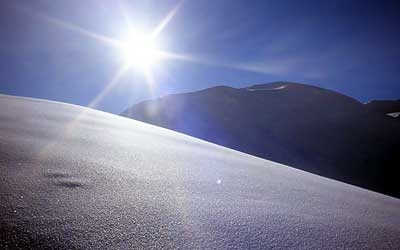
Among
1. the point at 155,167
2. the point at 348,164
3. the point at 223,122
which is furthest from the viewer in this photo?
the point at 223,122

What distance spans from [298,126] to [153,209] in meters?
28.1

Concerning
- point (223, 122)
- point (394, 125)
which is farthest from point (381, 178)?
point (223, 122)

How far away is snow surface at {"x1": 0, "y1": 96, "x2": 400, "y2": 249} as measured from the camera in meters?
0.78

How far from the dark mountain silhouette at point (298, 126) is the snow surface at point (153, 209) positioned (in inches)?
893

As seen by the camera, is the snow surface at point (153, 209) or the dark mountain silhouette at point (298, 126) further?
the dark mountain silhouette at point (298, 126)

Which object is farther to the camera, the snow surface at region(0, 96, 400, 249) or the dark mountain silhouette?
the dark mountain silhouette

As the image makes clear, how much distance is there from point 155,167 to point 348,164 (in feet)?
82.5

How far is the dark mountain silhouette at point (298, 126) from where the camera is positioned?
22031 millimetres

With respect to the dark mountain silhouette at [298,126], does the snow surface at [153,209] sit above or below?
below

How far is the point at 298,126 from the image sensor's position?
2672 centimetres

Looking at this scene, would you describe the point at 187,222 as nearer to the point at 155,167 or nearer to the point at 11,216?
the point at 11,216

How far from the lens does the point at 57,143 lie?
6.43 feet

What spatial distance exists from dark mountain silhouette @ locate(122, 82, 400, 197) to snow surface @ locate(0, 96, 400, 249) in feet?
74.4

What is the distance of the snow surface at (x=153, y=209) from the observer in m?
0.78
